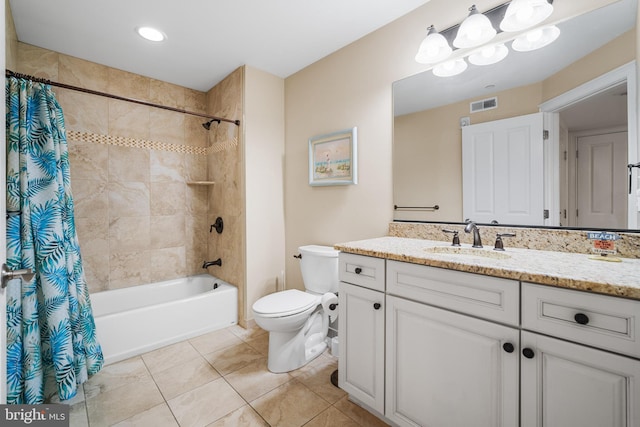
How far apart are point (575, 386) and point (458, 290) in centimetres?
40

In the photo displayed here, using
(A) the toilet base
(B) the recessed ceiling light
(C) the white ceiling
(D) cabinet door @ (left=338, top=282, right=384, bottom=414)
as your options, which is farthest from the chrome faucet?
(B) the recessed ceiling light

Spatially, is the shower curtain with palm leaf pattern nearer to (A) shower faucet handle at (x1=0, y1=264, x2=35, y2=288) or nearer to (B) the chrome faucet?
(A) shower faucet handle at (x1=0, y1=264, x2=35, y2=288)

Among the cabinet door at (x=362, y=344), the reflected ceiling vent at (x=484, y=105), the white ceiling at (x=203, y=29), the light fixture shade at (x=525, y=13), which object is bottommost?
the cabinet door at (x=362, y=344)

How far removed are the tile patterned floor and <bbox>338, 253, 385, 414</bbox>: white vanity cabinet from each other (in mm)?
190

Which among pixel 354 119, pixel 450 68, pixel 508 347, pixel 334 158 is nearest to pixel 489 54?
pixel 450 68

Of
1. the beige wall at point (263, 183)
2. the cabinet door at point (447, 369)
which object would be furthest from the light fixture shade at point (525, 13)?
the beige wall at point (263, 183)

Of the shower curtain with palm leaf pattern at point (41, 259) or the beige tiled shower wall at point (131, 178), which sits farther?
the beige tiled shower wall at point (131, 178)

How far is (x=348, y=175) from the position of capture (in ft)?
7.04

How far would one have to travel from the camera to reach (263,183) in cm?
258

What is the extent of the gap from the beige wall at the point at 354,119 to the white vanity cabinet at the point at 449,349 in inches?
31.2

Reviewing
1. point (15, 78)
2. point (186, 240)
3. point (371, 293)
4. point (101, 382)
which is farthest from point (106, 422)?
point (15, 78)

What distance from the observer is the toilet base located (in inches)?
73.6

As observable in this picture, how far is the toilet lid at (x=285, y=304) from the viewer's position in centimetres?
178

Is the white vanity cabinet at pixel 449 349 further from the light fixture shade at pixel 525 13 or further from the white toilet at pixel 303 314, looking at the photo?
the light fixture shade at pixel 525 13
